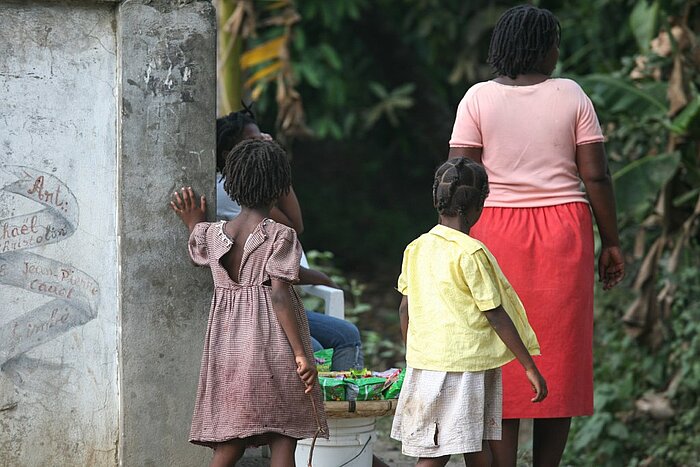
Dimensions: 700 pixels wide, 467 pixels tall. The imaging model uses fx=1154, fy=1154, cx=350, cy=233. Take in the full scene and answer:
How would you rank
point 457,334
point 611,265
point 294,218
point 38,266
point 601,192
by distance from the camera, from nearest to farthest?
point 457,334 → point 38,266 → point 601,192 → point 611,265 → point 294,218

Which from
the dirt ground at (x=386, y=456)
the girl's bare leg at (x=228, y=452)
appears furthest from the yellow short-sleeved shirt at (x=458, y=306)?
the dirt ground at (x=386, y=456)

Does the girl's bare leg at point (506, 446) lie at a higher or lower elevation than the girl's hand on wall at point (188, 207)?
lower

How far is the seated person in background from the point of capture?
4633 mm

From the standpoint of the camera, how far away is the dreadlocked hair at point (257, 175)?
153 inches

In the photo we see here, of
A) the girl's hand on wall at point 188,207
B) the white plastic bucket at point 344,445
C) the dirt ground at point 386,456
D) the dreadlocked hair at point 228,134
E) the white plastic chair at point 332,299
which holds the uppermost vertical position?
the dreadlocked hair at point 228,134

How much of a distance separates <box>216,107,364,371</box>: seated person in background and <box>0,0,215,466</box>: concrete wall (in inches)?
16.9

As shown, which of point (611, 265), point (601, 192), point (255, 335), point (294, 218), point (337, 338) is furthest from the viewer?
point (337, 338)

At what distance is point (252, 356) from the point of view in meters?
3.80

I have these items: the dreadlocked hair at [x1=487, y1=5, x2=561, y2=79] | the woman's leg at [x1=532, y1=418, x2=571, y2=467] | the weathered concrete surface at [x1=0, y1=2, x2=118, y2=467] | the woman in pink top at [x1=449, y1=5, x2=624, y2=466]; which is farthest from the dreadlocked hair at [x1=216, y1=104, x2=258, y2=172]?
the woman's leg at [x1=532, y1=418, x2=571, y2=467]

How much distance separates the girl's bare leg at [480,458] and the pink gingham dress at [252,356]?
0.53 m

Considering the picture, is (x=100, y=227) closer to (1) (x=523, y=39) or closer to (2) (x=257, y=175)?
(2) (x=257, y=175)

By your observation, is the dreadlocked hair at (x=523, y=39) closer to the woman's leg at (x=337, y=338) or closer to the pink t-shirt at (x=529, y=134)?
the pink t-shirt at (x=529, y=134)

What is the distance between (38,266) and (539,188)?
1.81 metres

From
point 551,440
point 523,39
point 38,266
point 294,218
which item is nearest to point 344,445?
point 551,440
